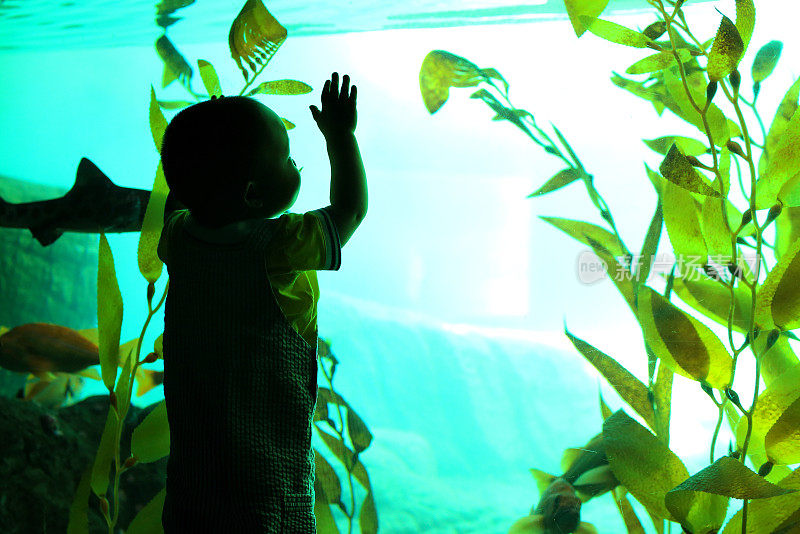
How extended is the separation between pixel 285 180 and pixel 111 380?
1.49 ft

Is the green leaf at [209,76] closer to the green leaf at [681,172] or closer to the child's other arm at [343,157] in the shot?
the child's other arm at [343,157]

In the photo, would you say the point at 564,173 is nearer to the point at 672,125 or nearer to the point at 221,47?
the point at 672,125

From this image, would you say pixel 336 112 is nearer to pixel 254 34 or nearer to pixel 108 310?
pixel 254 34

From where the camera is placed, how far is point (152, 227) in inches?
27.7

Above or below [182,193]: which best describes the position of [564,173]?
above

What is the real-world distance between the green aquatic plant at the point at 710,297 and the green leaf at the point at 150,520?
0.61 metres

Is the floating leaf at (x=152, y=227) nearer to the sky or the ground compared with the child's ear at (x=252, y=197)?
nearer to the sky

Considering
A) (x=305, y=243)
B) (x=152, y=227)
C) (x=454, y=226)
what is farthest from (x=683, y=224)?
(x=454, y=226)

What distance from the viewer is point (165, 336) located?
570mm

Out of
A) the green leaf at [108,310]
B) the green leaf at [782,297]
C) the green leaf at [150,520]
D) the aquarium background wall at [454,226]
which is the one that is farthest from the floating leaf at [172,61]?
the green leaf at [782,297]

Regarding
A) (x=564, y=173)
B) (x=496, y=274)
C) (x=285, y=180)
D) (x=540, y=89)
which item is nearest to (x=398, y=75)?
(x=540, y=89)

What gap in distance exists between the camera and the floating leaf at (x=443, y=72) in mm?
698

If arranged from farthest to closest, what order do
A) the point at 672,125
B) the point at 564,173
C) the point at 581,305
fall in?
1. the point at 581,305
2. the point at 672,125
3. the point at 564,173

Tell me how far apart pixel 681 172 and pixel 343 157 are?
1.07ft
